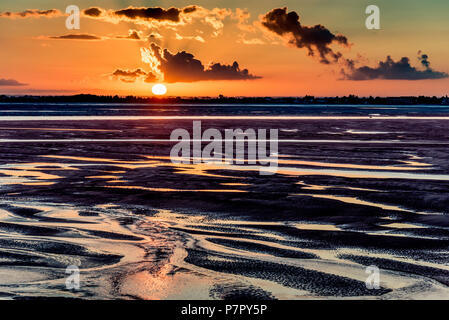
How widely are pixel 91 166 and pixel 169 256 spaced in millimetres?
11049

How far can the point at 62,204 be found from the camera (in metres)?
12.2

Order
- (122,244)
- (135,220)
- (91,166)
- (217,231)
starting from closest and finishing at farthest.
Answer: (122,244) → (217,231) → (135,220) → (91,166)

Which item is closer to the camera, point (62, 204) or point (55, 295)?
point (55, 295)

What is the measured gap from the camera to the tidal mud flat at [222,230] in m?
7.12

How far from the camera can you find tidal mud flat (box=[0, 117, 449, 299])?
712 centimetres

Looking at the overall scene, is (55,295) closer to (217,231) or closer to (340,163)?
(217,231)

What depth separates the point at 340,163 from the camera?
19.8 meters

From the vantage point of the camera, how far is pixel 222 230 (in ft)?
32.5
